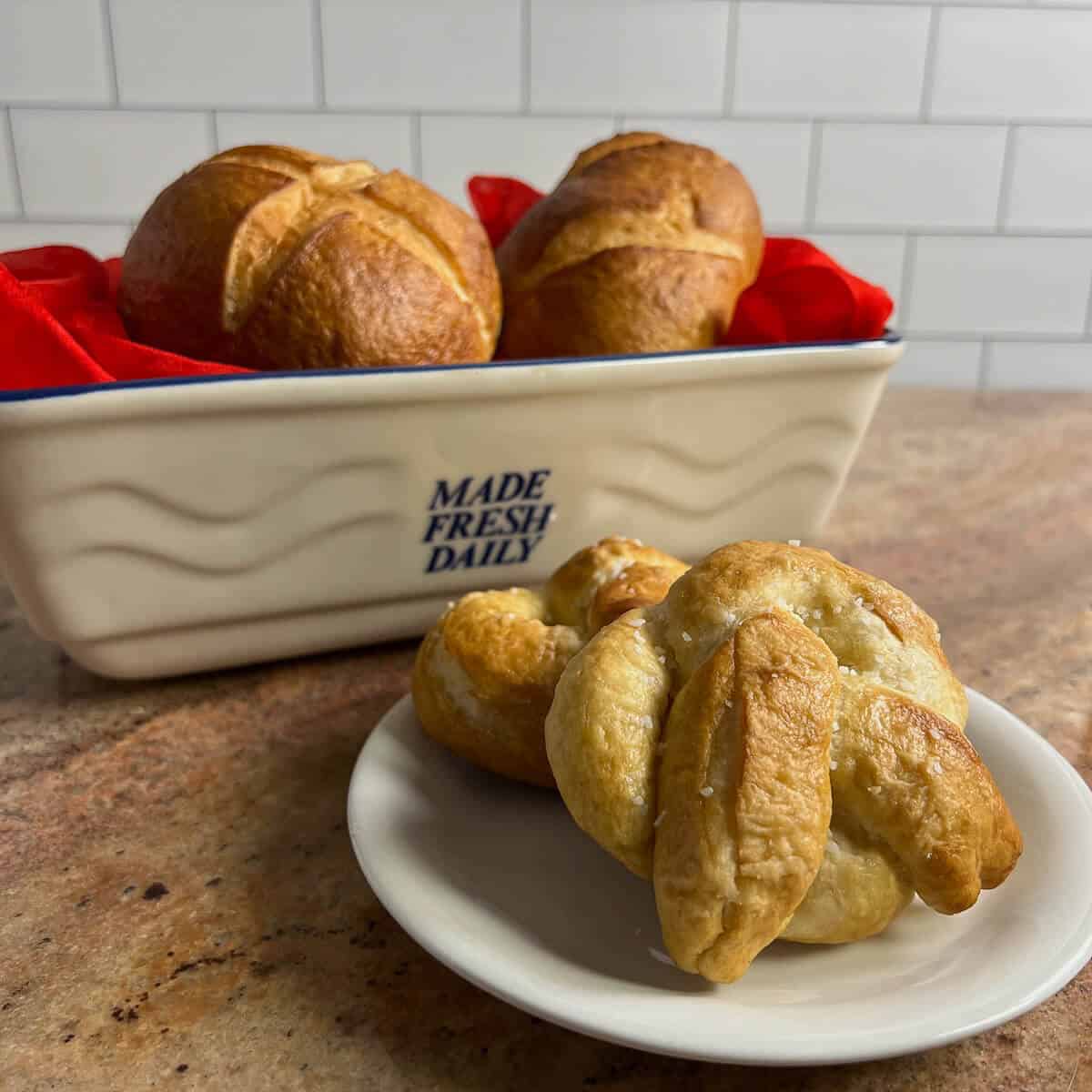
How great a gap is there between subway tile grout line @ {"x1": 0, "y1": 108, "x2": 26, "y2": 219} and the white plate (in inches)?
50.9

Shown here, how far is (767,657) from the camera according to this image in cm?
41

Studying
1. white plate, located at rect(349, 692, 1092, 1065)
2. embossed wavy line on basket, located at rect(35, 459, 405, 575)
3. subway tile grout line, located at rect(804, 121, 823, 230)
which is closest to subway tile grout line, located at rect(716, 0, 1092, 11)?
subway tile grout line, located at rect(804, 121, 823, 230)

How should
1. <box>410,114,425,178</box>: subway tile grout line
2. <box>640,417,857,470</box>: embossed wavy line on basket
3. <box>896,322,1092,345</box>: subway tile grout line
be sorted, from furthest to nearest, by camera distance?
1. <box>896,322,1092,345</box>: subway tile grout line
2. <box>410,114,425,178</box>: subway tile grout line
3. <box>640,417,857,470</box>: embossed wavy line on basket

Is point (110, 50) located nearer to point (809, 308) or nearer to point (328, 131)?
point (328, 131)

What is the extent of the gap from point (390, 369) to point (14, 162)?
1.15 meters

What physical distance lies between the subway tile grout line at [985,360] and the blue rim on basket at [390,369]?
43.7 inches

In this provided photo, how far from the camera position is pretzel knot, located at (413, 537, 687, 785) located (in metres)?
0.51

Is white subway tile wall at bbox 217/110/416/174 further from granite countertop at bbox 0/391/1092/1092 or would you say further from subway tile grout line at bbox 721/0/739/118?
granite countertop at bbox 0/391/1092/1092

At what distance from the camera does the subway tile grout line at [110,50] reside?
4.61ft

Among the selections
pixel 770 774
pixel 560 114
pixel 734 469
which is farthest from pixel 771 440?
pixel 560 114

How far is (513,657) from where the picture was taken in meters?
0.52

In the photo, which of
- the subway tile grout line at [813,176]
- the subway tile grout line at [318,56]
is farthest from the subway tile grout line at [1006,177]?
the subway tile grout line at [318,56]

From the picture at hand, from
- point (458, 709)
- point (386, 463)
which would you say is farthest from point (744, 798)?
point (386, 463)

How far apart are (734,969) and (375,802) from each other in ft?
0.59
